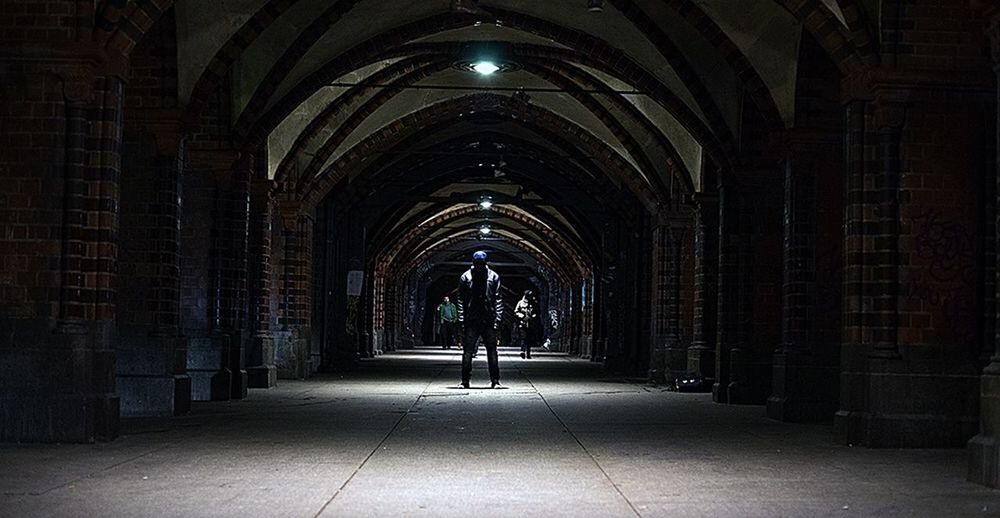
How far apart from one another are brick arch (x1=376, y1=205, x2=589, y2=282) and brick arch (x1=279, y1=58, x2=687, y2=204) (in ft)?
61.8

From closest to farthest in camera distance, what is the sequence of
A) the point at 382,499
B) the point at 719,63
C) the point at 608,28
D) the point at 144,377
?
the point at 382,499 → the point at 144,377 → the point at 719,63 → the point at 608,28

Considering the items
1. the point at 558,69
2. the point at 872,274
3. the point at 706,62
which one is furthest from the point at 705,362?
the point at 872,274

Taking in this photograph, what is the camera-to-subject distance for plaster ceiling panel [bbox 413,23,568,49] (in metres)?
20.7

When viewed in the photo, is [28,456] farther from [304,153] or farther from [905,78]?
[304,153]

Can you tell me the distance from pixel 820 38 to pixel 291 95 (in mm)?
8690

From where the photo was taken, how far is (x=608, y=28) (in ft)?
61.7

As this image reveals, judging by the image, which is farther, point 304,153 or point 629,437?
point 304,153

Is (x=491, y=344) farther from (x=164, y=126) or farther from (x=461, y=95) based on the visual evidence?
(x=461, y=95)

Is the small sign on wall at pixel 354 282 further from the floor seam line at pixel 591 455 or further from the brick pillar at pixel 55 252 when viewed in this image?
the brick pillar at pixel 55 252

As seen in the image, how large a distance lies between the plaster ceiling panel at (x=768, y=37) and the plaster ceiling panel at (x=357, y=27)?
15.3ft

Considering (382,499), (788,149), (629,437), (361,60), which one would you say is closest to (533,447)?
(629,437)

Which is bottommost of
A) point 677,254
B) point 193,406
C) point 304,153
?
point 193,406

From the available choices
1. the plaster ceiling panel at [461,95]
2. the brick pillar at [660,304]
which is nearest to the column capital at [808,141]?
the brick pillar at [660,304]

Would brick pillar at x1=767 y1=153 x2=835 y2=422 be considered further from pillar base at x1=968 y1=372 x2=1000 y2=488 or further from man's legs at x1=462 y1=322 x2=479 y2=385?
pillar base at x1=968 y1=372 x2=1000 y2=488
